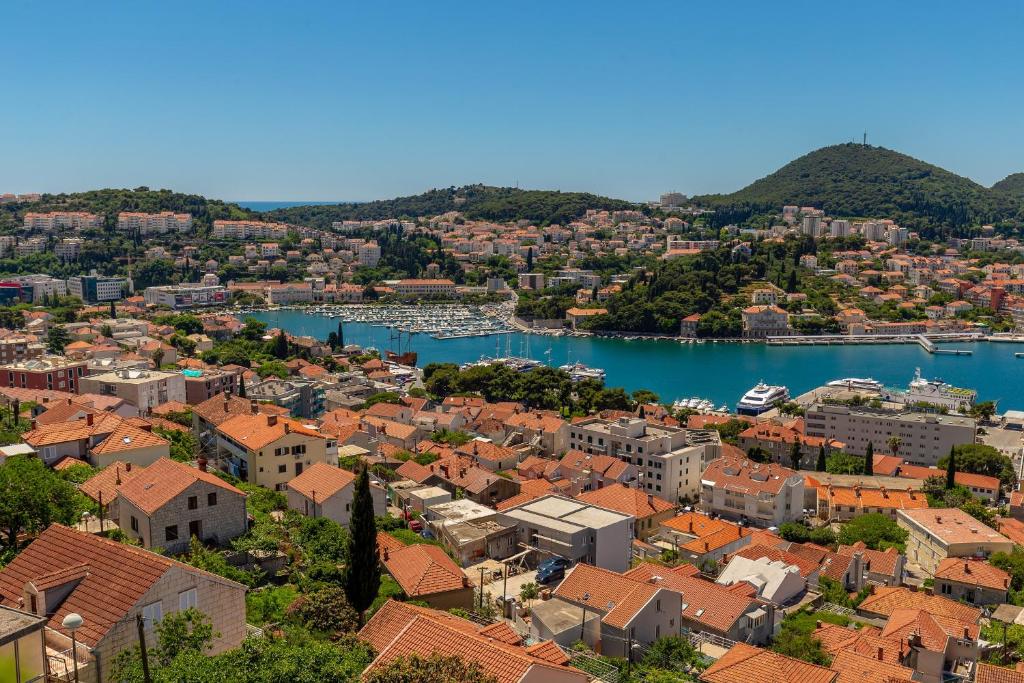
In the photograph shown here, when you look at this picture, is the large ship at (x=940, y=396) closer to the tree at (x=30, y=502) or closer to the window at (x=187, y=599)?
the tree at (x=30, y=502)

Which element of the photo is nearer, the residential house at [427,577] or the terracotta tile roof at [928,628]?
the residential house at [427,577]

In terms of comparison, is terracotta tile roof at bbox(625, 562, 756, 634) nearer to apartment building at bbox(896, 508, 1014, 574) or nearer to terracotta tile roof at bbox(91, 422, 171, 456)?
terracotta tile roof at bbox(91, 422, 171, 456)

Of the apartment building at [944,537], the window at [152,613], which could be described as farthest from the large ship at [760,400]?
the window at [152,613]

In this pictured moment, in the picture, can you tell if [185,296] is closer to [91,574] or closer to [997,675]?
[997,675]

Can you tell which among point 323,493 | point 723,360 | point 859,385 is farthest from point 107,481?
point 723,360

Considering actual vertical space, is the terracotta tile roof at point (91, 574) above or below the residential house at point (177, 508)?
above

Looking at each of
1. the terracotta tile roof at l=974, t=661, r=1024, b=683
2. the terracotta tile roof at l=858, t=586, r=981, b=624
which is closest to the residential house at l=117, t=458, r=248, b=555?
the terracotta tile roof at l=974, t=661, r=1024, b=683

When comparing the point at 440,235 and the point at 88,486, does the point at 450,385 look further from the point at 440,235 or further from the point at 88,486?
the point at 440,235
